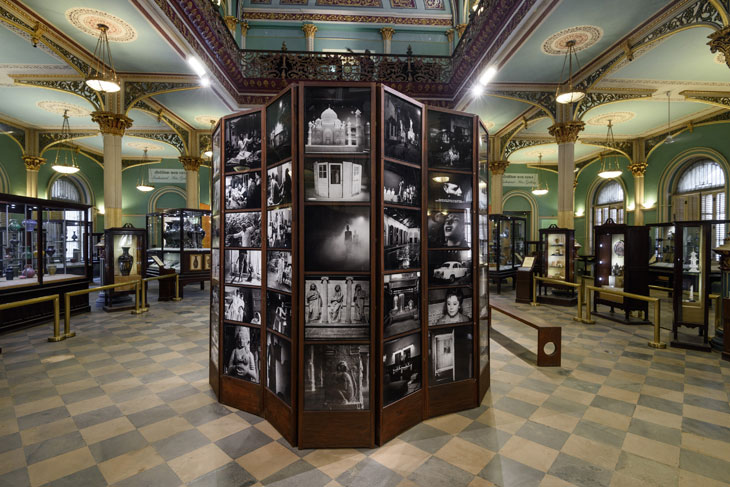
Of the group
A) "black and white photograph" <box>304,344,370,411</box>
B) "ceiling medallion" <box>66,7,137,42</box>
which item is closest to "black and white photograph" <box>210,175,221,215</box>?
"black and white photograph" <box>304,344,370,411</box>

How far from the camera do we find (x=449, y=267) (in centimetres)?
373

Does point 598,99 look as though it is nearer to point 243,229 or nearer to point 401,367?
point 401,367

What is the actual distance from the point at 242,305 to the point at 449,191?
254cm

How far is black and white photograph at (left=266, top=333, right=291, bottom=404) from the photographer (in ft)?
10.6

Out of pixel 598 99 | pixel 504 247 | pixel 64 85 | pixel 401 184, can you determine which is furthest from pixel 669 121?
pixel 64 85

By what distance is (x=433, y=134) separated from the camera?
11.9 ft

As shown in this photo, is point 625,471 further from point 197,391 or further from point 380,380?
point 197,391

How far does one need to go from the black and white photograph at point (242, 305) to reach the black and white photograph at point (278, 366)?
0.31m

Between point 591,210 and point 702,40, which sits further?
point 591,210

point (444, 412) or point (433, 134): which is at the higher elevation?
point (433, 134)

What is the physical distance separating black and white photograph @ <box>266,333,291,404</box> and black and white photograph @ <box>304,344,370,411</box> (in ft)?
0.73

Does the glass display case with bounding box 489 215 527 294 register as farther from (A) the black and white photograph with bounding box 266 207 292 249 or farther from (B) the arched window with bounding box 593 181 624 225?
(A) the black and white photograph with bounding box 266 207 292 249

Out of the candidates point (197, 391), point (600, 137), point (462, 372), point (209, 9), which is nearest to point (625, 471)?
point (462, 372)

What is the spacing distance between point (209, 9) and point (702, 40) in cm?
1149
